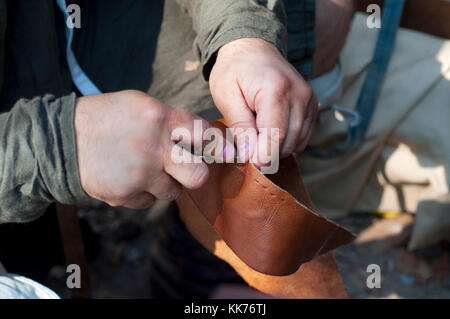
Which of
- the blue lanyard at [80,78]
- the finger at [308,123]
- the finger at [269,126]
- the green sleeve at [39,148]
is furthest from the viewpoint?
the blue lanyard at [80,78]

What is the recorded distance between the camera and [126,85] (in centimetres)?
149

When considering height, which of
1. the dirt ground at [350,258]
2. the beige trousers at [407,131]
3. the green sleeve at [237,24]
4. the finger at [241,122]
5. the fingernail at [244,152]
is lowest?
the dirt ground at [350,258]

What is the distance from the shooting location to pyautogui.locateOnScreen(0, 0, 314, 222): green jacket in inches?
38.9

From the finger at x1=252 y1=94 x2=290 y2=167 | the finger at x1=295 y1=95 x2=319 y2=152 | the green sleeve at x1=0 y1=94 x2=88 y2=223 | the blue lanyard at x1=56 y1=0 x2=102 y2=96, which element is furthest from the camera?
the blue lanyard at x1=56 y1=0 x2=102 y2=96

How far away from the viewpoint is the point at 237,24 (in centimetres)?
122

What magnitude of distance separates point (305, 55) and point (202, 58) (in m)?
0.35

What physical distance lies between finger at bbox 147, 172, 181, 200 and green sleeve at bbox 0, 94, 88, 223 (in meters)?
0.16

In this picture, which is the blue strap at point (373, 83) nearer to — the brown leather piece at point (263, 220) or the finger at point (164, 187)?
the brown leather piece at point (263, 220)

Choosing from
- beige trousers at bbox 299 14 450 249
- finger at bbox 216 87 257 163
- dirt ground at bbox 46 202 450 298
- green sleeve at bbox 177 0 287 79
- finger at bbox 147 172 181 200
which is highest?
green sleeve at bbox 177 0 287 79

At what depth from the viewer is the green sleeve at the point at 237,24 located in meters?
1.22
